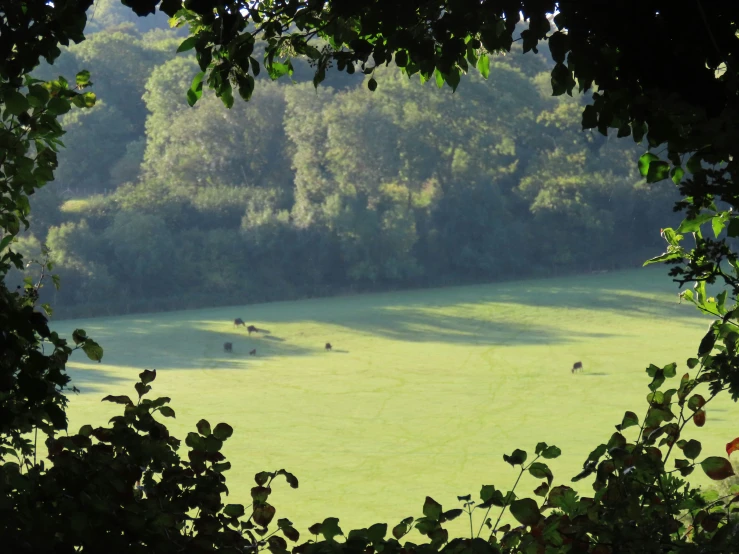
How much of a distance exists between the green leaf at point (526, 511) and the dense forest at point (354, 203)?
55.0 feet

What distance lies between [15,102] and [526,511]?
807mm

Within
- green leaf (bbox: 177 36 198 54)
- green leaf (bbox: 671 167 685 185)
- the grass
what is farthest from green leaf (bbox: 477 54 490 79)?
the grass

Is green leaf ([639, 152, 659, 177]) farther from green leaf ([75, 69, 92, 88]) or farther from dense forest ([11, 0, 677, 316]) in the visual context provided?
dense forest ([11, 0, 677, 316])

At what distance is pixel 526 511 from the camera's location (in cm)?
110

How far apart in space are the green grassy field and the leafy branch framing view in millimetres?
4796

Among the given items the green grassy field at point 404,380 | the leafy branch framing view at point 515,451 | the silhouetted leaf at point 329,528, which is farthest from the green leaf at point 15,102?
the green grassy field at point 404,380

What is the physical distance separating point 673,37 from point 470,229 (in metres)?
18.7

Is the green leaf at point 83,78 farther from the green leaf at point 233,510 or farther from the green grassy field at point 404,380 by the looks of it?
the green grassy field at point 404,380

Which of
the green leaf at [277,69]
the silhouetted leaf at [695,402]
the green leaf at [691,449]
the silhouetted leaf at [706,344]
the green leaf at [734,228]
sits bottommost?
the green leaf at [691,449]

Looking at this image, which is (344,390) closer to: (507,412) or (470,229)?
(507,412)

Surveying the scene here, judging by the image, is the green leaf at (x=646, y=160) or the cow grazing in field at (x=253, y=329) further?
the cow grazing in field at (x=253, y=329)

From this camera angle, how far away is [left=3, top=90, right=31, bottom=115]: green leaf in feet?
3.79

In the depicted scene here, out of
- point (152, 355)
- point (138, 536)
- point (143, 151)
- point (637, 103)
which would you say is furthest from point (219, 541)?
point (143, 151)

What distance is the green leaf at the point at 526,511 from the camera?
1.09 m
